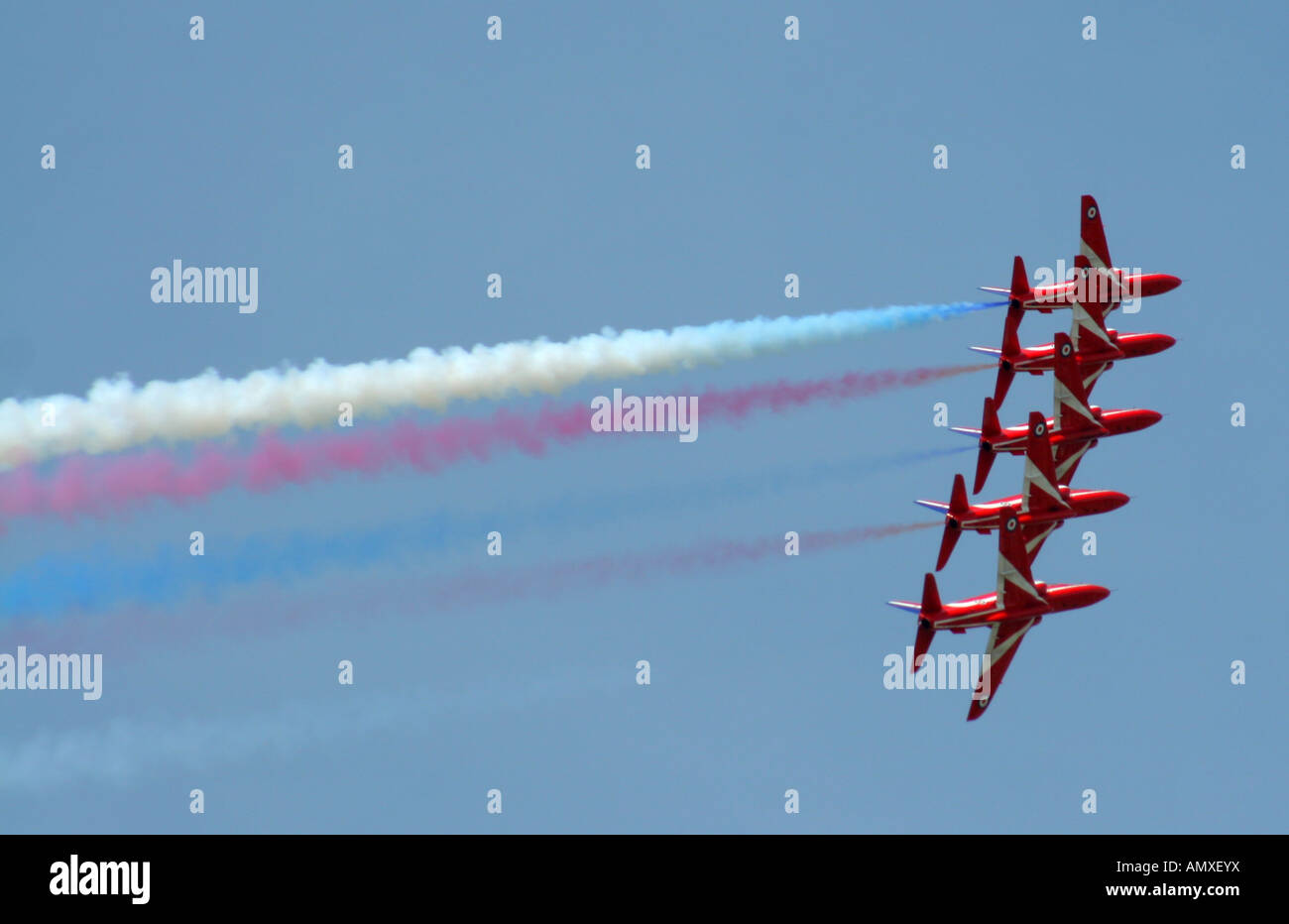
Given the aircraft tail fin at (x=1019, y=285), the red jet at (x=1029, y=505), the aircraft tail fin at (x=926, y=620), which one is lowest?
the aircraft tail fin at (x=926, y=620)

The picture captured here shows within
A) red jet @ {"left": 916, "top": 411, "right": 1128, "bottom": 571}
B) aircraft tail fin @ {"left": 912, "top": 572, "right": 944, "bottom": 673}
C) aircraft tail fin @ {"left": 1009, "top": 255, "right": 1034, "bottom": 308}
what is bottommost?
aircraft tail fin @ {"left": 912, "top": 572, "right": 944, "bottom": 673}

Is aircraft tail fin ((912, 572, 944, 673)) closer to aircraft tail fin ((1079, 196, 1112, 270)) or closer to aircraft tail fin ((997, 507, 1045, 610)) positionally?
aircraft tail fin ((997, 507, 1045, 610))

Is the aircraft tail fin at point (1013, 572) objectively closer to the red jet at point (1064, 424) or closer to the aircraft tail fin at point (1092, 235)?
the red jet at point (1064, 424)

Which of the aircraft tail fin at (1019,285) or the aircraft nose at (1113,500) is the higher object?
the aircraft tail fin at (1019,285)

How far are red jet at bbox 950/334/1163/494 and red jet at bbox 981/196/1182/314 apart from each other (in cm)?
204

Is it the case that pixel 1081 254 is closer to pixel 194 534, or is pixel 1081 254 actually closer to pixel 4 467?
pixel 194 534

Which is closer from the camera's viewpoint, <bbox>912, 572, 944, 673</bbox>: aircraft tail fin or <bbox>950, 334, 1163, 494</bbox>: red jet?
<bbox>912, 572, 944, 673</bbox>: aircraft tail fin

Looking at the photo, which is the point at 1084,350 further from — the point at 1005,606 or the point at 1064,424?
the point at 1005,606

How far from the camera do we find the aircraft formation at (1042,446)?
89438 millimetres

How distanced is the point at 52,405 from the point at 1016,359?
37.7 m

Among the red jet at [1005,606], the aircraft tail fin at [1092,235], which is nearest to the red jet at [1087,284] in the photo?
the aircraft tail fin at [1092,235]

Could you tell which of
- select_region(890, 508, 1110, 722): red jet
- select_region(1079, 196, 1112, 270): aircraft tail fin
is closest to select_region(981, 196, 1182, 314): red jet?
select_region(1079, 196, 1112, 270): aircraft tail fin

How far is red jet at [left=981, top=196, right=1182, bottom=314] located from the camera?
94188 millimetres

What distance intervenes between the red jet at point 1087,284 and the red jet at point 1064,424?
6.69ft
